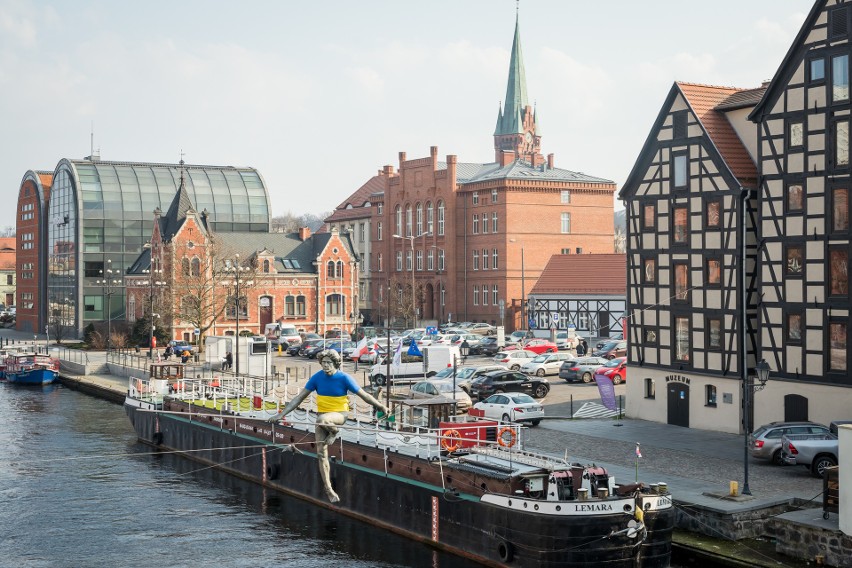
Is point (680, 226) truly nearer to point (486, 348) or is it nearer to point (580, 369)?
point (580, 369)

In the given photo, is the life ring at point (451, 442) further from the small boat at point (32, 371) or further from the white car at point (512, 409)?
the small boat at point (32, 371)

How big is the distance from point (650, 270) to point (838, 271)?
10.6m

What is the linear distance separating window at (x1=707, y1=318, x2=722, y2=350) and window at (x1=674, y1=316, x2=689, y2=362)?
50.6 inches

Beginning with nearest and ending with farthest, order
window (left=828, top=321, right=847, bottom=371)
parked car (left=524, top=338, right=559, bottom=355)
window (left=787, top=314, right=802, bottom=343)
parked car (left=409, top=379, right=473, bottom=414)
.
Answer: window (left=828, top=321, right=847, bottom=371)
window (left=787, top=314, right=802, bottom=343)
parked car (left=409, top=379, right=473, bottom=414)
parked car (left=524, top=338, right=559, bottom=355)

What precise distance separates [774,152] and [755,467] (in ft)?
43.7

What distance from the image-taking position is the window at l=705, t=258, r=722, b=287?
46188mm

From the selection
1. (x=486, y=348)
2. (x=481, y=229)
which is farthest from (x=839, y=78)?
(x=481, y=229)

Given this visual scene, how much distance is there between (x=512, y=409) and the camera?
47.1m

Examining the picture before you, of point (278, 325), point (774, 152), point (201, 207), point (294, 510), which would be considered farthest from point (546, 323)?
point (294, 510)

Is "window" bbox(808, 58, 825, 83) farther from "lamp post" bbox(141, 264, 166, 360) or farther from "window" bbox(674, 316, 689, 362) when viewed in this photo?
"lamp post" bbox(141, 264, 166, 360)

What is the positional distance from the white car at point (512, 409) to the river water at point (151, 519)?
34.9ft

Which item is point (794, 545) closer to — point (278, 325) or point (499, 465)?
point (499, 465)

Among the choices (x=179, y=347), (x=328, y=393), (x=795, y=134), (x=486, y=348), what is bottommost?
(x=179, y=347)

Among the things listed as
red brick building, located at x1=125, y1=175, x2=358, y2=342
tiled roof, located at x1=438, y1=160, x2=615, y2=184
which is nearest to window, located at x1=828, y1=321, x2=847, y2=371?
red brick building, located at x1=125, y1=175, x2=358, y2=342
